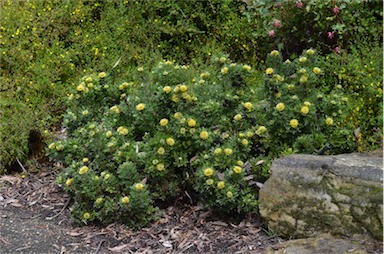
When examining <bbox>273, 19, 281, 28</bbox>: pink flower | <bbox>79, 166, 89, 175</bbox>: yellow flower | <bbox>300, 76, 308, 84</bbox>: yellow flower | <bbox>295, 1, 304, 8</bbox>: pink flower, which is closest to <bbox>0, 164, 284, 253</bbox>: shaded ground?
<bbox>79, 166, 89, 175</bbox>: yellow flower

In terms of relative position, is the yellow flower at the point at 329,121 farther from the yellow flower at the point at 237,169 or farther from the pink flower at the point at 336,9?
the pink flower at the point at 336,9

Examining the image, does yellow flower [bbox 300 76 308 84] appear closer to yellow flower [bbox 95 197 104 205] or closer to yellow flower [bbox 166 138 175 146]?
yellow flower [bbox 166 138 175 146]

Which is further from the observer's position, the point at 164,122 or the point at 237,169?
the point at 164,122

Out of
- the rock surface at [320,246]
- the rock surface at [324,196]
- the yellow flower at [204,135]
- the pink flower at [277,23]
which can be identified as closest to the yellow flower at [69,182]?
the yellow flower at [204,135]

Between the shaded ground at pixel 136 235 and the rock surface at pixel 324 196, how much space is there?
20 centimetres

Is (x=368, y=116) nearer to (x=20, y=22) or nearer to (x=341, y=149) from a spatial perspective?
(x=341, y=149)

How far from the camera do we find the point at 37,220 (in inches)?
155

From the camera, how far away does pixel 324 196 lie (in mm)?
3180

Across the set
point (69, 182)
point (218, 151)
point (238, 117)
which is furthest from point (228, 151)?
point (69, 182)

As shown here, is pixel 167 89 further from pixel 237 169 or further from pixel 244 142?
pixel 237 169

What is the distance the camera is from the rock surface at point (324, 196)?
304 cm

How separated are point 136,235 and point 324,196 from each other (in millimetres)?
1266

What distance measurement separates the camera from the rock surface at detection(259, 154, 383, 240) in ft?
9.97

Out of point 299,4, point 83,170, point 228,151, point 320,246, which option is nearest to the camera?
point 320,246
